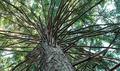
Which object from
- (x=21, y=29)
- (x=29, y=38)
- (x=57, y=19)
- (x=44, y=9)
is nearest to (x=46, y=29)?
(x=57, y=19)

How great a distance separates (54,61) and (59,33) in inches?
48.0

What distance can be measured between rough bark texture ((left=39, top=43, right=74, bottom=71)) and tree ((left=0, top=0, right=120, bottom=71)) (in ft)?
0.04

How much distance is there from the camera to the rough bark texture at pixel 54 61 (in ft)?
7.96

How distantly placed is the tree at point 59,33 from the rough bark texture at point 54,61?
12 millimetres

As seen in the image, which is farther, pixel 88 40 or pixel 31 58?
pixel 88 40

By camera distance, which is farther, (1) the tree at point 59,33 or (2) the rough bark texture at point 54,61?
(1) the tree at point 59,33

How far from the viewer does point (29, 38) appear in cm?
390

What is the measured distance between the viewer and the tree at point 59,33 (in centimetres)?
324

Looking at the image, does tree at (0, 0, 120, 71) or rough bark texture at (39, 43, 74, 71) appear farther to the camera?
tree at (0, 0, 120, 71)

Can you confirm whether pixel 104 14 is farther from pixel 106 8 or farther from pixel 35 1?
pixel 35 1

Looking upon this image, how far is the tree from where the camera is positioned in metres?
3.24

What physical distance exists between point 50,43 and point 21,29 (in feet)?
5.11

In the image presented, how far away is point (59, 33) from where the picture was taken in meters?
3.75

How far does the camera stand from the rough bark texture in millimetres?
2427
